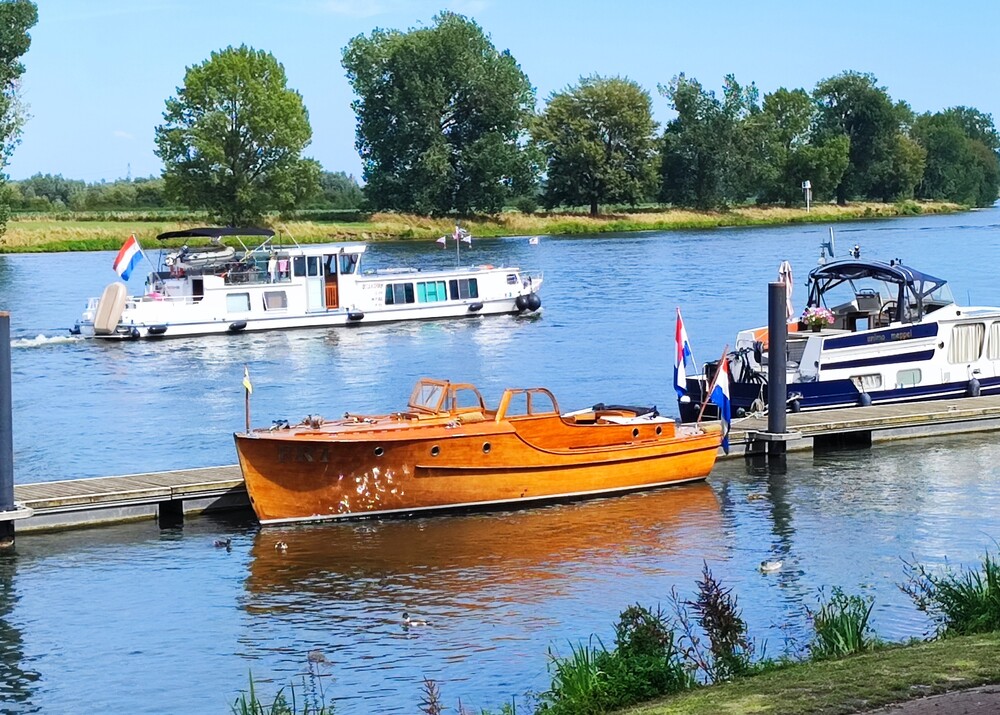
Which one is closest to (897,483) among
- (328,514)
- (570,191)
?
(328,514)

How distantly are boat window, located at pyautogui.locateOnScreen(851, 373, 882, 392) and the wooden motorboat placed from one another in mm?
8365

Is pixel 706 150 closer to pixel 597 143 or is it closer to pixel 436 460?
pixel 597 143

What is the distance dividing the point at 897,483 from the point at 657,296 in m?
45.3

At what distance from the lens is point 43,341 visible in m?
59.3

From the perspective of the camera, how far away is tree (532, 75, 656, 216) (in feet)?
470

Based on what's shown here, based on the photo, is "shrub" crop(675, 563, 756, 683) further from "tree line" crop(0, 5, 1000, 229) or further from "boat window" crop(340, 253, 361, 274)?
"tree line" crop(0, 5, 1000, 229)

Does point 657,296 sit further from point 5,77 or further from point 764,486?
point 5,77

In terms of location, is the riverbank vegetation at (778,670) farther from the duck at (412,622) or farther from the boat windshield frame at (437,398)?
the boat windshield frame at (437,398)

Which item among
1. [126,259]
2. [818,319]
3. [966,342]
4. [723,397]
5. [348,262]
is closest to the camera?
[723,397]

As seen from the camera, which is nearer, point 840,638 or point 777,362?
point 840,638

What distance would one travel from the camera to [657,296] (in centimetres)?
7438

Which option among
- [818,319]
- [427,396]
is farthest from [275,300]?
[427,396]

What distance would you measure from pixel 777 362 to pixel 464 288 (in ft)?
127

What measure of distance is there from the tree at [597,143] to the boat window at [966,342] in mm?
106552
